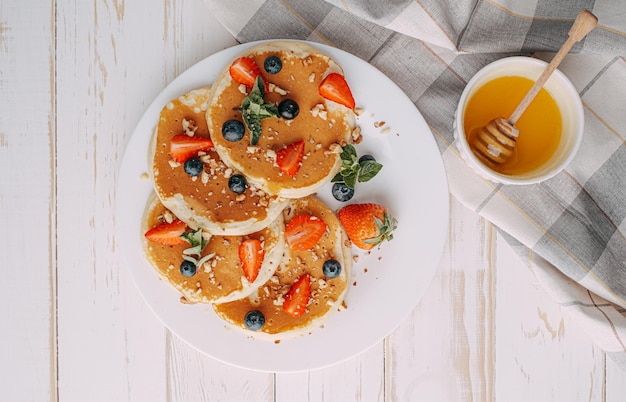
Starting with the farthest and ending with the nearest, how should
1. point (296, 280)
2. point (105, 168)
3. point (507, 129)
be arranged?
point (105, 168)
point (296, 280)
point (507, 129)

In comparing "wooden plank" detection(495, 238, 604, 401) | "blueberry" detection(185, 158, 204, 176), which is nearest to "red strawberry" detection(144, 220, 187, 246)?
"blueberry" detection(185, 158, 204, 176)

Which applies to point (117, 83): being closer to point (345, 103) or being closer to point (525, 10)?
point (345, 103)

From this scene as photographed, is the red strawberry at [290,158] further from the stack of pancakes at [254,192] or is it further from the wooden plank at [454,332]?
the wooden plank at [454,332]

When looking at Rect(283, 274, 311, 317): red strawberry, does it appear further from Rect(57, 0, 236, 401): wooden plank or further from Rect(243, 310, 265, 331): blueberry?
Rect(57, 0, 236, 401): wooden plank

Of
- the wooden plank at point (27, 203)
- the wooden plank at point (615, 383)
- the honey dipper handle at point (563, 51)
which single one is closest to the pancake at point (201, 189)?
the wooden plank at point (27, 203)

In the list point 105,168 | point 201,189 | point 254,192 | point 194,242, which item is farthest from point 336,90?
point 105,168

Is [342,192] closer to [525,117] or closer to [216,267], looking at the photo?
[216,267]
